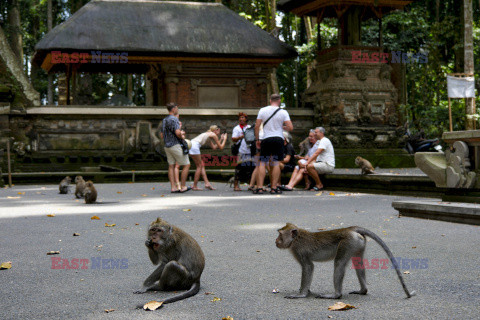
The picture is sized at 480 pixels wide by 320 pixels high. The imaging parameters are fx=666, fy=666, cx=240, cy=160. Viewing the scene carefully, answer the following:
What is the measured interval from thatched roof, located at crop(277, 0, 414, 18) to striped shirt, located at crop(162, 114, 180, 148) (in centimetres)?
1125

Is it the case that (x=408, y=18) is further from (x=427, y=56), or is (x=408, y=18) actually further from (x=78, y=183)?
(x=78, y=183)

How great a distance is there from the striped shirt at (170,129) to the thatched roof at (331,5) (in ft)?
36.9

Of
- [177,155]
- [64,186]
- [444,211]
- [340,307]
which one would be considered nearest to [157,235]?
[340,307]

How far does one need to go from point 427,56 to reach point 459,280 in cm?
2616

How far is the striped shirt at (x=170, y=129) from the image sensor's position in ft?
48.2

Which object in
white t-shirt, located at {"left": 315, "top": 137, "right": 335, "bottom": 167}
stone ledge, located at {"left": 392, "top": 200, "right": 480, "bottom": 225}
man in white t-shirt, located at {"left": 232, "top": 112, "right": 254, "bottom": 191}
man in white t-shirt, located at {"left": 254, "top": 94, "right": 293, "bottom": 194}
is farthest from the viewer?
man in white t-shirt, located at {"left": 232, "top": 112, "right": 254, "bottom": 191}

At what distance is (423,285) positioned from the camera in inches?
199

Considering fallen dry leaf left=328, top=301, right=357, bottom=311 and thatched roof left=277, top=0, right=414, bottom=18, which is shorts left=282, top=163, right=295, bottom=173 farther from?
fallen dry leaf left=328, top=301, right=357, bottom=311

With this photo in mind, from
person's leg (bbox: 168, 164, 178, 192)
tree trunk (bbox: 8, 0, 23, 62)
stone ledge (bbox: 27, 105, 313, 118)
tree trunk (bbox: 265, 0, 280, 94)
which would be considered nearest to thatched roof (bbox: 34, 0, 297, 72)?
stone ledge (bbox: 27, 105, 313, 118)

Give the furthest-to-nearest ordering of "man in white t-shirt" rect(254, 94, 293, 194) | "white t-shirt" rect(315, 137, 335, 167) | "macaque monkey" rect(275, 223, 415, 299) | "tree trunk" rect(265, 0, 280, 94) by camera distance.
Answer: "tree trunk" rect(265, 0, 280, 94)
"white t-shirt" rect(315, 137, 335, 167)
"man in white t-shirt" rect(254, 94, 293, 194)
"macaque monkey" rect(275, 223, 415, 299)

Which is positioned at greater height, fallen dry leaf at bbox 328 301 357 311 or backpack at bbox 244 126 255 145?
backpack at bbox 244 126 255 145

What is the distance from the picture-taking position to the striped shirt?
48.2 ft

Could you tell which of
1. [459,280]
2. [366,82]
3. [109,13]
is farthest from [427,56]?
[459,280]

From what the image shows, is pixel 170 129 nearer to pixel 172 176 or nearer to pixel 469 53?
pixel 172 176
